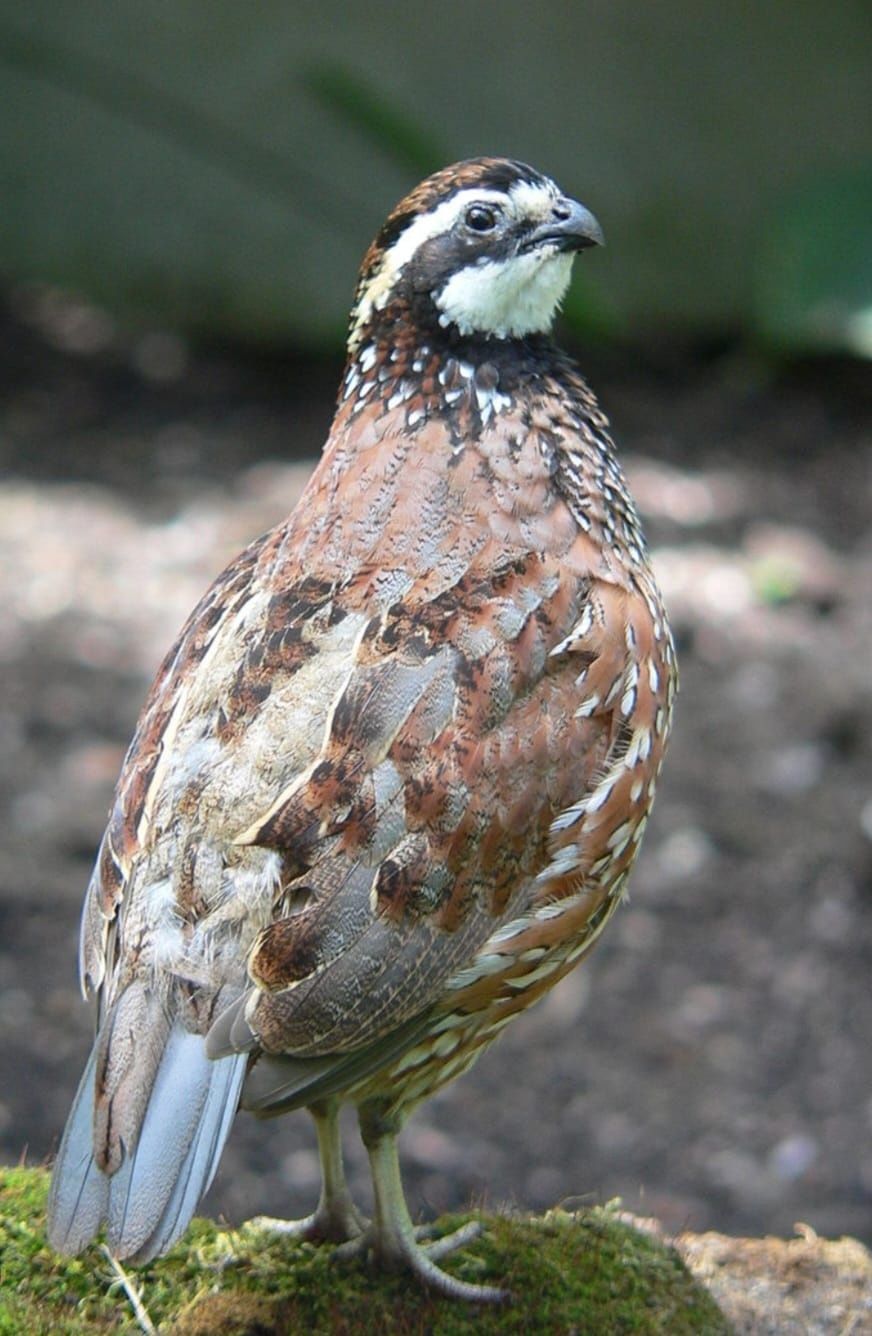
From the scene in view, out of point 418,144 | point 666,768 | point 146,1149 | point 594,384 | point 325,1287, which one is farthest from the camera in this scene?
point 594,384

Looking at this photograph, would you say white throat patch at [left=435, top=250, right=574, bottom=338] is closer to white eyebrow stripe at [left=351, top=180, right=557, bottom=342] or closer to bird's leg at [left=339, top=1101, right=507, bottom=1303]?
white eyebrow stripe at [left=351, top=180, right=557, bottom=342]

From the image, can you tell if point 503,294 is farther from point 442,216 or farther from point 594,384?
point 594,384

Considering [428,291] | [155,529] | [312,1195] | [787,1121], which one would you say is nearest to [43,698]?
[155,529]

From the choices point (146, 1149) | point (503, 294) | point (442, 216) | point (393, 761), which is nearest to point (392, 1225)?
point (146, 1149)

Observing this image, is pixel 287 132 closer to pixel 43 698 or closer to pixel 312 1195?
pixel 43 698

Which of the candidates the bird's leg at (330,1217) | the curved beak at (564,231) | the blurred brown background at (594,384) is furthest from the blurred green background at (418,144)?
the bird's leg at (330,1217)

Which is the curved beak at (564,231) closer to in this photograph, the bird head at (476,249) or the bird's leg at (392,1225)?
the bird head at (476,249)
